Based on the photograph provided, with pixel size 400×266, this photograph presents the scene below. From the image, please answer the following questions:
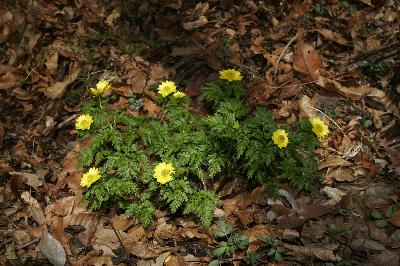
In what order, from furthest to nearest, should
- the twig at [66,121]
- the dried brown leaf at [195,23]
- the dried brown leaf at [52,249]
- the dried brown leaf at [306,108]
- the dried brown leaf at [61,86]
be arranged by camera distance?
the dried brown leaf at [195,23] → the dried brown leaf at [61,86] → the twig at [66,121] → the dried brown leaf at [306,108] → the dried brown leaf at [52,249]

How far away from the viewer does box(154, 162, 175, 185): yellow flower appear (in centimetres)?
319

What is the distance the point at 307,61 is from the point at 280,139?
144 cm

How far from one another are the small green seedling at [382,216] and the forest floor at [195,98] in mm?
11

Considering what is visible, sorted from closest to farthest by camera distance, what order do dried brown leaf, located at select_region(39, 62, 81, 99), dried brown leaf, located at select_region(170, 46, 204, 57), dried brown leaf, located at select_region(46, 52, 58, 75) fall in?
dried brown leaf, located at select_region(39, 62, 81, 99)
dried brown leaf, located at select_region(170, 46, 204, 57)
dried brown leaf, located at select_region(46, 52, 58, 75)

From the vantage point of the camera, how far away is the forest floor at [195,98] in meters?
3.26

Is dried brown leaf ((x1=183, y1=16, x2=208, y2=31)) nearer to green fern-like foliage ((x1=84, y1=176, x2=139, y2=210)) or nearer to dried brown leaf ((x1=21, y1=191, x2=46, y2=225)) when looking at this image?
green fern-like foliage ((x1=84, y1=176, x2=139, y2=210))

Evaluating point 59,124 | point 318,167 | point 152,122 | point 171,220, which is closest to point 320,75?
point 318,167

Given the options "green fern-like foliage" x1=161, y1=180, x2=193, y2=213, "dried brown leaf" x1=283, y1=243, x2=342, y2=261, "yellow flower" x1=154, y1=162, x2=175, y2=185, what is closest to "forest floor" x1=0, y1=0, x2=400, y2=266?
"dried brown leaf" x1=283, y1=243, x2=342, y2=261

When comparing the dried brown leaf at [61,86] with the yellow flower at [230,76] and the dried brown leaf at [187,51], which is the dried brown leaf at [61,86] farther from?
the yellow flower at [230,76]

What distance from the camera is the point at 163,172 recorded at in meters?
3.24

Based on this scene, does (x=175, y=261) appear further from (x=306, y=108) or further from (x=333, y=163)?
(x=306, y=108)

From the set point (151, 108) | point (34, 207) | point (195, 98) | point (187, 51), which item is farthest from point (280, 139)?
point (34, 207)

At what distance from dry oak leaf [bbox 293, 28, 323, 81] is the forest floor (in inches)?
0.5

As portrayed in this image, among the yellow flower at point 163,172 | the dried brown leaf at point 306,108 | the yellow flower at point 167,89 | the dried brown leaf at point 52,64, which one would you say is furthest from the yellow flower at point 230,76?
the dried brown leaf at point 52,64
